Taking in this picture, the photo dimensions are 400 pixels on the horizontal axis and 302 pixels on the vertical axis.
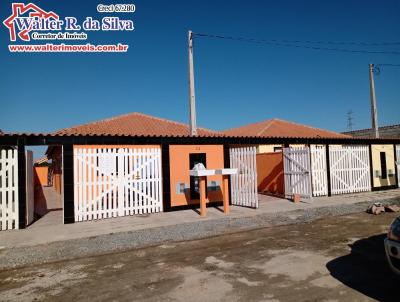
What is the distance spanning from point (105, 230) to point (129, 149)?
132 inches

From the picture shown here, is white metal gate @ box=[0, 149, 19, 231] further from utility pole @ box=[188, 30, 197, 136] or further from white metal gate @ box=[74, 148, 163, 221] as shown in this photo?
utility pole @ box=[188, 30, 197, 136]

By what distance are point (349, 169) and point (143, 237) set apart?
39.8 feet

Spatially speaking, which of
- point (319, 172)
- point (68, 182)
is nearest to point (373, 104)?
point (319, 172)

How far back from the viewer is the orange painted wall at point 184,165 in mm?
11445

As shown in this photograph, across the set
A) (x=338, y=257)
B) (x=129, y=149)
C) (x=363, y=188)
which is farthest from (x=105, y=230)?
(x=363, y=188)

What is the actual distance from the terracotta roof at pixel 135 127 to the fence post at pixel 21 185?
29.9ft

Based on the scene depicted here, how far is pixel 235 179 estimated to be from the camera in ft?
40.3

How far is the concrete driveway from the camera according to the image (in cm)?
398

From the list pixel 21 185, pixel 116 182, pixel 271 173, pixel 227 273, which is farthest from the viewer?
pixel 271 173

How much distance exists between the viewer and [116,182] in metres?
10.4

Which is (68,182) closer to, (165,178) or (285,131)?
(165,178)

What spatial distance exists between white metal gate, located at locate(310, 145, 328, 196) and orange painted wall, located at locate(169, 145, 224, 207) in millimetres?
5165

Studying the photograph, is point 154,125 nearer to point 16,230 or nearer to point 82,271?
point 16,230

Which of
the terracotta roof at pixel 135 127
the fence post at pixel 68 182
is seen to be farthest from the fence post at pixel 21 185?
the terracotta roof at pixel 135 127
